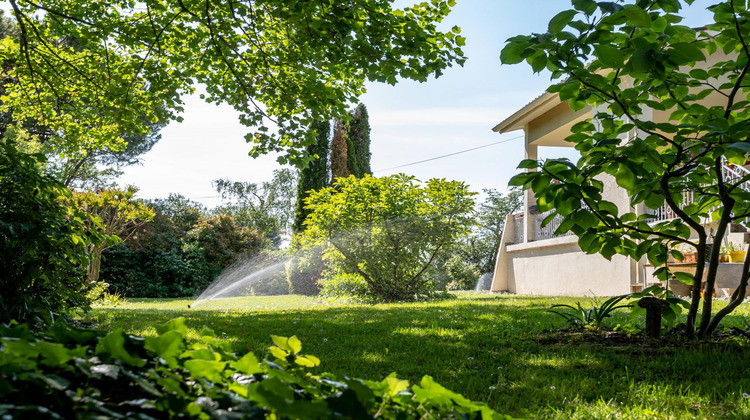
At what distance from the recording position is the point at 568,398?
2.53 m

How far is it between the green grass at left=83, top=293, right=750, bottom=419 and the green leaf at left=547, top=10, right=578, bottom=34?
5.61 ft

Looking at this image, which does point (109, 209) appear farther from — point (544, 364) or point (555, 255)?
point (544, 364)

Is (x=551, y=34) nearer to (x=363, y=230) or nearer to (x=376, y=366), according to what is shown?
(x=376, y=366)

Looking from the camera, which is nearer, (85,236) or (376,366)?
(376,366)

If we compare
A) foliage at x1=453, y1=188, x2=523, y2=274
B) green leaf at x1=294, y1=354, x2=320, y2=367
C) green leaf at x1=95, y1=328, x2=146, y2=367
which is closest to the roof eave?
green leaf at x1=294, y1=354, x2=320, y2=367

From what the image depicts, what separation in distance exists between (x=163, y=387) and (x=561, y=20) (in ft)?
6.90

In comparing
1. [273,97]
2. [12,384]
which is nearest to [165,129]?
Result: [273,97]

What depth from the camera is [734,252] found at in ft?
25.0

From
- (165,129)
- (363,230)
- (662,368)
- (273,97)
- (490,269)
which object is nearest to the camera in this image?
(662,368)

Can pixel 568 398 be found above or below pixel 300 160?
below

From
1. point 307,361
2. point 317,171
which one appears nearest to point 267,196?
point 317,171

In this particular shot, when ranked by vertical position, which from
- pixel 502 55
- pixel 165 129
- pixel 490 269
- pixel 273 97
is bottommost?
pixel 490 269

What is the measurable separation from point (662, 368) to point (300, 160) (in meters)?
4.84

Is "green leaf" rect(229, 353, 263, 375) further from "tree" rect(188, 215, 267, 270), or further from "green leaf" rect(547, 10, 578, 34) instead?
"tree" rect(188, 215, 267, 270)
